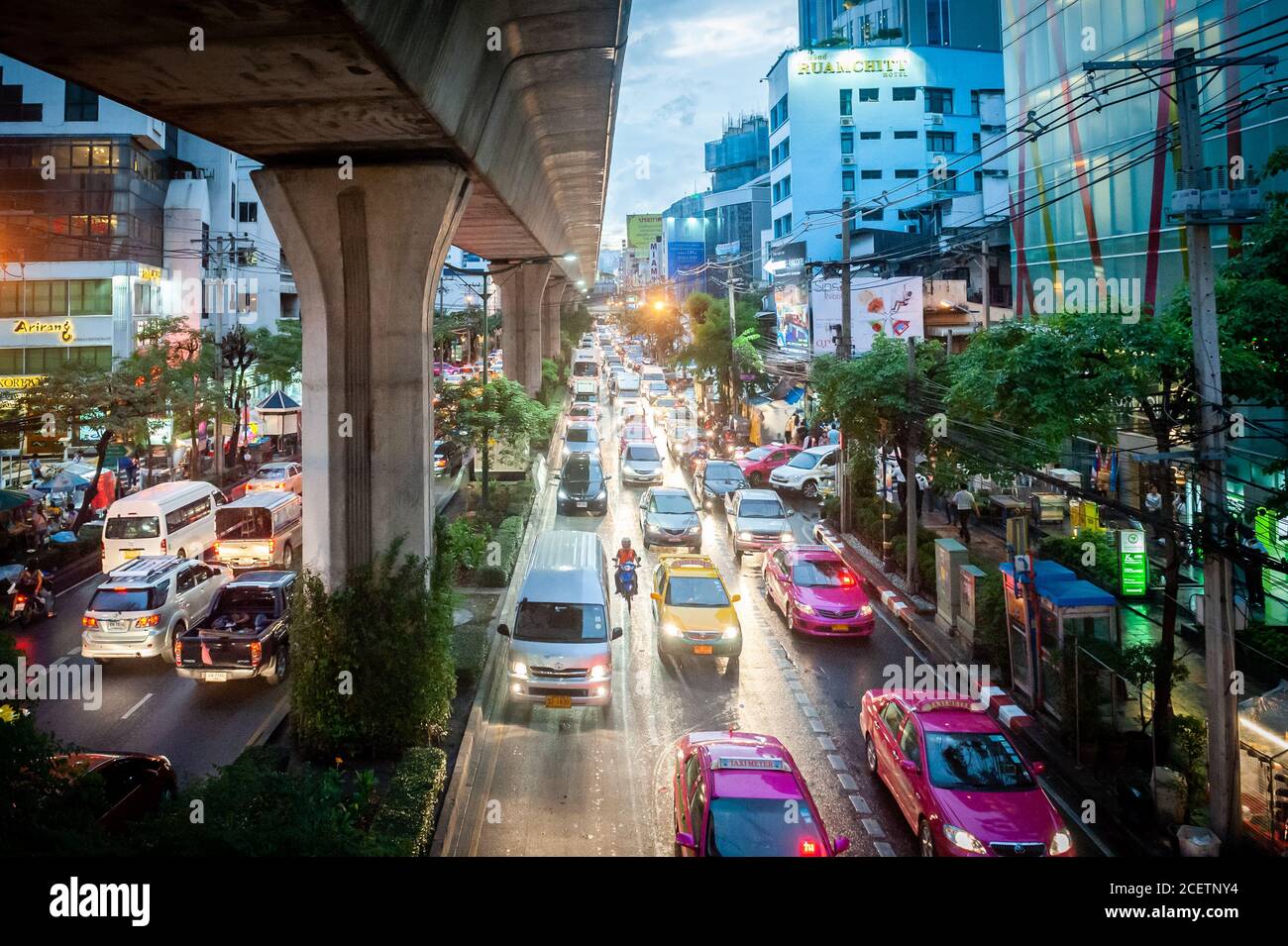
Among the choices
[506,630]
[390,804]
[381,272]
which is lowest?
[390,804]

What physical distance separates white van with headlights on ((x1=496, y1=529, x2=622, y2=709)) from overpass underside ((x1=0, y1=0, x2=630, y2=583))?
2238mm

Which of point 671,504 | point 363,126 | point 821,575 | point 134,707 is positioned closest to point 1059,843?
point 821,575

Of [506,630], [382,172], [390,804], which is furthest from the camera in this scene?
[506,630]

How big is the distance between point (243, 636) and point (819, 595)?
9.83 metres

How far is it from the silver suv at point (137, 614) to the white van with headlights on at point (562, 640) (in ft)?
18.3

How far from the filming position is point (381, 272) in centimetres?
1216

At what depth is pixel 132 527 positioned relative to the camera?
20.9 m

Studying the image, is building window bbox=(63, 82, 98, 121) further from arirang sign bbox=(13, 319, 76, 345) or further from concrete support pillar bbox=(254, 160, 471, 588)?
concrete support pillar bbox=(254, 160, 471, 588)

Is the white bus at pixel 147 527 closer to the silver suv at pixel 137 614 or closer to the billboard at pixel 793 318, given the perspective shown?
the silver suv at pixel 137 614

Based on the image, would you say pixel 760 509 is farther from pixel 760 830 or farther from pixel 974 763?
pixel 760 830

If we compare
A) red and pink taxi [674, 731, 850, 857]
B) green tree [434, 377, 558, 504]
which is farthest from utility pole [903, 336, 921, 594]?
red and pink taxi [674, 731, 850, 857]
